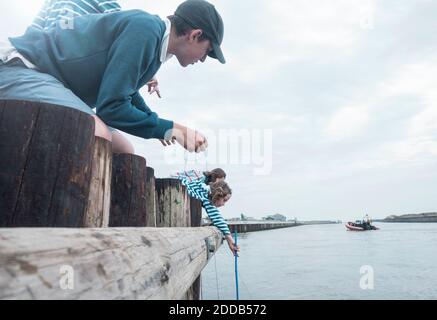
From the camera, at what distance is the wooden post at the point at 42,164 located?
4.71ft

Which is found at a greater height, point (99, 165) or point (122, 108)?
point (122, 108)

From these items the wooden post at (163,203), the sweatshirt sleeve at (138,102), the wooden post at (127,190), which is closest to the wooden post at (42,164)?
the wooden post at (127,190)

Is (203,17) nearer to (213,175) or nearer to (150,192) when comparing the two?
(150,192)

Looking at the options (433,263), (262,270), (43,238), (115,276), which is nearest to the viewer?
(43,238)

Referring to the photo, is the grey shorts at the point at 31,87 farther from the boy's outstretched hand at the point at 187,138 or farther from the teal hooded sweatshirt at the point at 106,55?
the boy's outstretched hand at the point at 187,138

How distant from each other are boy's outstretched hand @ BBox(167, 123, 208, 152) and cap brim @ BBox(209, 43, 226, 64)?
63 centimetres

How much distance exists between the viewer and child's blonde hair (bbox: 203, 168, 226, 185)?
8.11 meters

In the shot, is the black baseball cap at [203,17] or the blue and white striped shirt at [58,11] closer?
the blue and white striped shirt at [58,11]

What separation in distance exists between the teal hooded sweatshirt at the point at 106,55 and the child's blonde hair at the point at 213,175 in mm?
5888

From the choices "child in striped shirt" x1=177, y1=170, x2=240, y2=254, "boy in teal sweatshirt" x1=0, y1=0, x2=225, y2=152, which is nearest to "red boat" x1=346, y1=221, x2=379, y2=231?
"child in striped shirt" x1=177, y1=170, x2=240, y2=254

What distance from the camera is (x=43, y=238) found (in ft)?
2.99

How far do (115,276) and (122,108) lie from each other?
1177 millimetres
